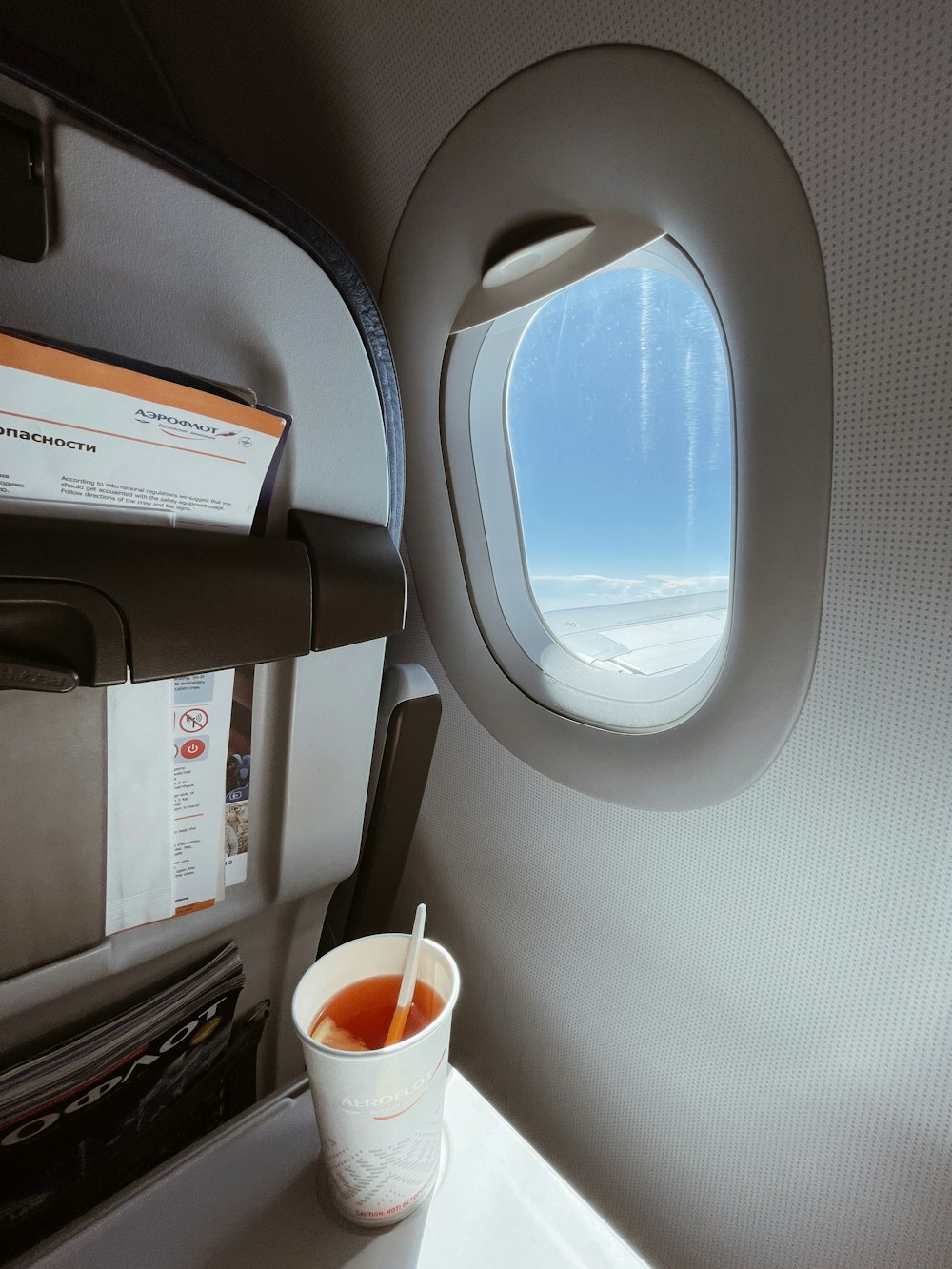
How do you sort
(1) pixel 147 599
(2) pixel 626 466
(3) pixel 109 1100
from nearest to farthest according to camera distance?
(1) pixel 147 599
(3) pixel 109 1100
(2) pixel 626 466

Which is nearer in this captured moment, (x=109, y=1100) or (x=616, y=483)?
(x=109, y=1100)

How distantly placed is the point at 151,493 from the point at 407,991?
0.40 metres

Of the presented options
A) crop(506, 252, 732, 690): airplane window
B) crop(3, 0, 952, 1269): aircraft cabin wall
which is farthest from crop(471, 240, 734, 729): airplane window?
crop(3, 0, 952, 1269): aircraft cabin wall

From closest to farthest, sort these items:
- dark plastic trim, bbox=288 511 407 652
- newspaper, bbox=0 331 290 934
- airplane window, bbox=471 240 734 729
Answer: newspaper, bbox=0 331 290 934
dark plastic trim, bbox=288 511 407 652
airplane window, bbox=471 240 734 729

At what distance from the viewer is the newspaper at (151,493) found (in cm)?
34

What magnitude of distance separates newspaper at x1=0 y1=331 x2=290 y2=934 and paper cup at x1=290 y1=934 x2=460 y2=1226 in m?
0.13

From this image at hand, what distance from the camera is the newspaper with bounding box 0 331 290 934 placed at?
1.13 ft

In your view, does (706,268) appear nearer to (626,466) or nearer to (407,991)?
(626,466)

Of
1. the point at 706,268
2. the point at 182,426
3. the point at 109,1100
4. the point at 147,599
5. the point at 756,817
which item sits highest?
the point at 706,268

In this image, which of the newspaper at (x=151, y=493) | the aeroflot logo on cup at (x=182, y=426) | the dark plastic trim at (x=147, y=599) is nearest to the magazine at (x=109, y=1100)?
the newspaper at (x=151, y=493)

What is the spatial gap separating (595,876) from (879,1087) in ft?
0.89

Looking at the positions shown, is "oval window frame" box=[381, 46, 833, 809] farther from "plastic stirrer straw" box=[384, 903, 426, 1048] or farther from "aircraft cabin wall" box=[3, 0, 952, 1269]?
"plastic stirrer straw" box=[384, 903, 426, 1048]

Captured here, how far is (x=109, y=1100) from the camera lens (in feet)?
1.63

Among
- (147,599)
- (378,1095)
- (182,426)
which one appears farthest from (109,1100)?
(182,426)
